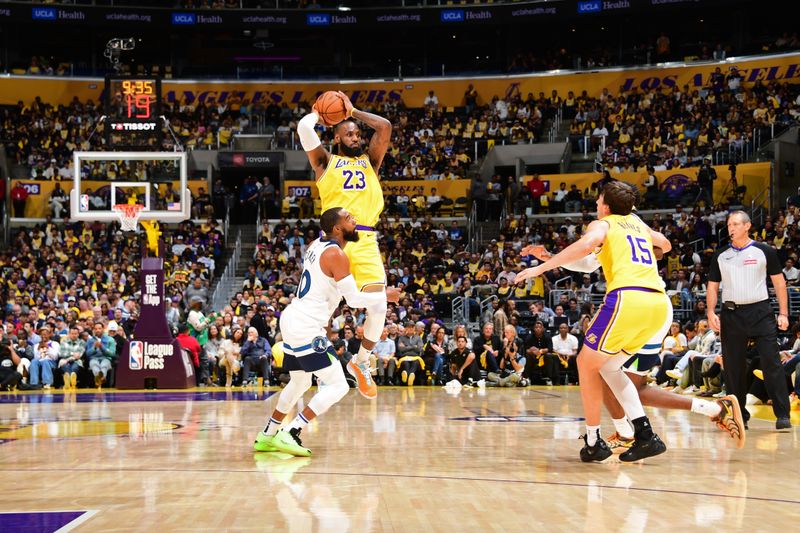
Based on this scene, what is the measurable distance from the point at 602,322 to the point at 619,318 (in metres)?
0.12

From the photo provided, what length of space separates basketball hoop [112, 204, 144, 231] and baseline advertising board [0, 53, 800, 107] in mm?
17189

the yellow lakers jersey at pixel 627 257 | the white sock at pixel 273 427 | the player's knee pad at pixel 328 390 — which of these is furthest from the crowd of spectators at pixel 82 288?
the yellow lakers jersey at pixel 627 257

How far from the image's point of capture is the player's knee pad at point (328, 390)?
7.05m

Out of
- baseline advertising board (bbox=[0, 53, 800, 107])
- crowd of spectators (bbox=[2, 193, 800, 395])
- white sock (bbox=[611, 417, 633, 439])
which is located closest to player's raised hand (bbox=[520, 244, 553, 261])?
white sock (bbox=[611, 417, 633, 439])

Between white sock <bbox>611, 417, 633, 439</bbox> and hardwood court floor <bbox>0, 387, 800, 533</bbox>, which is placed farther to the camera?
white sock <bbox>611, 417, 633, 439</bbox>

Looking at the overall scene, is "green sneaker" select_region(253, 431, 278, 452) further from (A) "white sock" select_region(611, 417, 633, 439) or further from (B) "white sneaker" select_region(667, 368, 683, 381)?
(B) "white sneaker" select_region(667, 368, 683, 381)

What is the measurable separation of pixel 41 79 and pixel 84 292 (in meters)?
13.8

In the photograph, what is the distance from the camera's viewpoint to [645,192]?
85.2 feet

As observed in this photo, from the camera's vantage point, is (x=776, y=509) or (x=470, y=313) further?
(x=470, y=313)

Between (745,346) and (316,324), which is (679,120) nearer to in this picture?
(745,346)

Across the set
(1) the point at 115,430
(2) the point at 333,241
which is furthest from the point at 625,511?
(1) the point at 115,430

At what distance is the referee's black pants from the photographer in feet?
27.1

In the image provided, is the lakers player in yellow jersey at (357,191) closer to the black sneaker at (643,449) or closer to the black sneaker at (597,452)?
the black sneaker at (597,452)

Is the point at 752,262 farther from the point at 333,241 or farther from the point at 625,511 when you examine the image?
the point at 625,511
